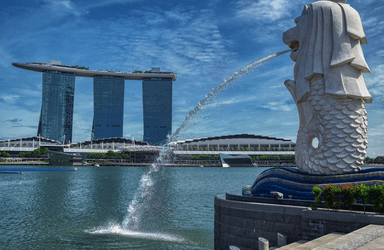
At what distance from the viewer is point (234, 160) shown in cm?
14562

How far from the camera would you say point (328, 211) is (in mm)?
13281

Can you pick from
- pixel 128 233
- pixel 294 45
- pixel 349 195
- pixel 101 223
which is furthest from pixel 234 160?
pixel 349 195

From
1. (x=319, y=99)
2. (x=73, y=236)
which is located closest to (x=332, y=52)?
(x=319, y=99)

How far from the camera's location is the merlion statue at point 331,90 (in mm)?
17734

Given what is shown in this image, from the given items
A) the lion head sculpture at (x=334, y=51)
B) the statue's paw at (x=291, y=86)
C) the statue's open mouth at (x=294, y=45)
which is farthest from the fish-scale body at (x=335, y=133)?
the statue's open mouth at (x=294, y=45)

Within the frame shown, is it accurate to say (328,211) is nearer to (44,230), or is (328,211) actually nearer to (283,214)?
(283,214)

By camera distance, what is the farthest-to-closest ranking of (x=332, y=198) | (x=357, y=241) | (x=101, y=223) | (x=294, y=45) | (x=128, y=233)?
(x=101, y=223) → (x=128, y=233) → (x=294, y=45) → (x=332, y=198) → (x=357, y=241)

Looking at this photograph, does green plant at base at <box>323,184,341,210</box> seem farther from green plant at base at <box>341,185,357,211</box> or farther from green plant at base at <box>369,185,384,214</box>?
green plant at base at <box>369,185,384,214</box>

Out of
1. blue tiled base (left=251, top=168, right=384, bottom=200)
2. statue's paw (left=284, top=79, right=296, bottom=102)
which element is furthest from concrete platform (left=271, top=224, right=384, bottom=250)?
statue's paw (left=284, top=79, right=296, bottom=102)

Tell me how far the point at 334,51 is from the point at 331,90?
2.02m

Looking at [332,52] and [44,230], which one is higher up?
[332,52]

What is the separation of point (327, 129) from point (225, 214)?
21.9 feet

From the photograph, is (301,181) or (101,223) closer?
(301,181)

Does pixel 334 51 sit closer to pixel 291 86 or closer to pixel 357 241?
pixel 291 86
